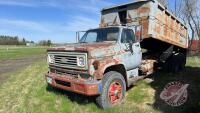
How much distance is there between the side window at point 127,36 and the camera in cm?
782

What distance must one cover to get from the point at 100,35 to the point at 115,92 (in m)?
2.02

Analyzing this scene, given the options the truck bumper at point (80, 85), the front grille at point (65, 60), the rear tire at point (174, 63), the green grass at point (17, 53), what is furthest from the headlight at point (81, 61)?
the green grass at point (17, 53)

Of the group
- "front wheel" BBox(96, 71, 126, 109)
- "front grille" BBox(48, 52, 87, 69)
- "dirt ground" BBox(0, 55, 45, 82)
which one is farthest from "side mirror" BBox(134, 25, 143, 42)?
"dirt ground" BBox(0, 55, 45, 82)

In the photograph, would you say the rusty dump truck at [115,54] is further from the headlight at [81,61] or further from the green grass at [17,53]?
the green grass at [17,53]

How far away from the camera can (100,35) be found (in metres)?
8.16

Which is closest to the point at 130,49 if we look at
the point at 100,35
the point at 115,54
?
the point at 115,54

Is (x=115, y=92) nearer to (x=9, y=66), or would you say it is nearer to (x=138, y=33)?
(x=138, y=33)

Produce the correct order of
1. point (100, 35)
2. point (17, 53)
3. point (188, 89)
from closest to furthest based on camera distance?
point (100, 35) < point (188, 89) < point (17, 53)

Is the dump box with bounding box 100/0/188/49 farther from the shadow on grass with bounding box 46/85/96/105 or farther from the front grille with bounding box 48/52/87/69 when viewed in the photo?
the front grille with bounding box 48/52/87/69

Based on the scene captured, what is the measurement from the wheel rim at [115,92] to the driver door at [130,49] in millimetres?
815

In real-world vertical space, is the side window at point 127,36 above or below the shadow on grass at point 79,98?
above

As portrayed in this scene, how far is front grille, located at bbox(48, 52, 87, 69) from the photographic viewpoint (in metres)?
6.69

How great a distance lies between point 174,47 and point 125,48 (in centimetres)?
523

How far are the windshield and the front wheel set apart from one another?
124cm
